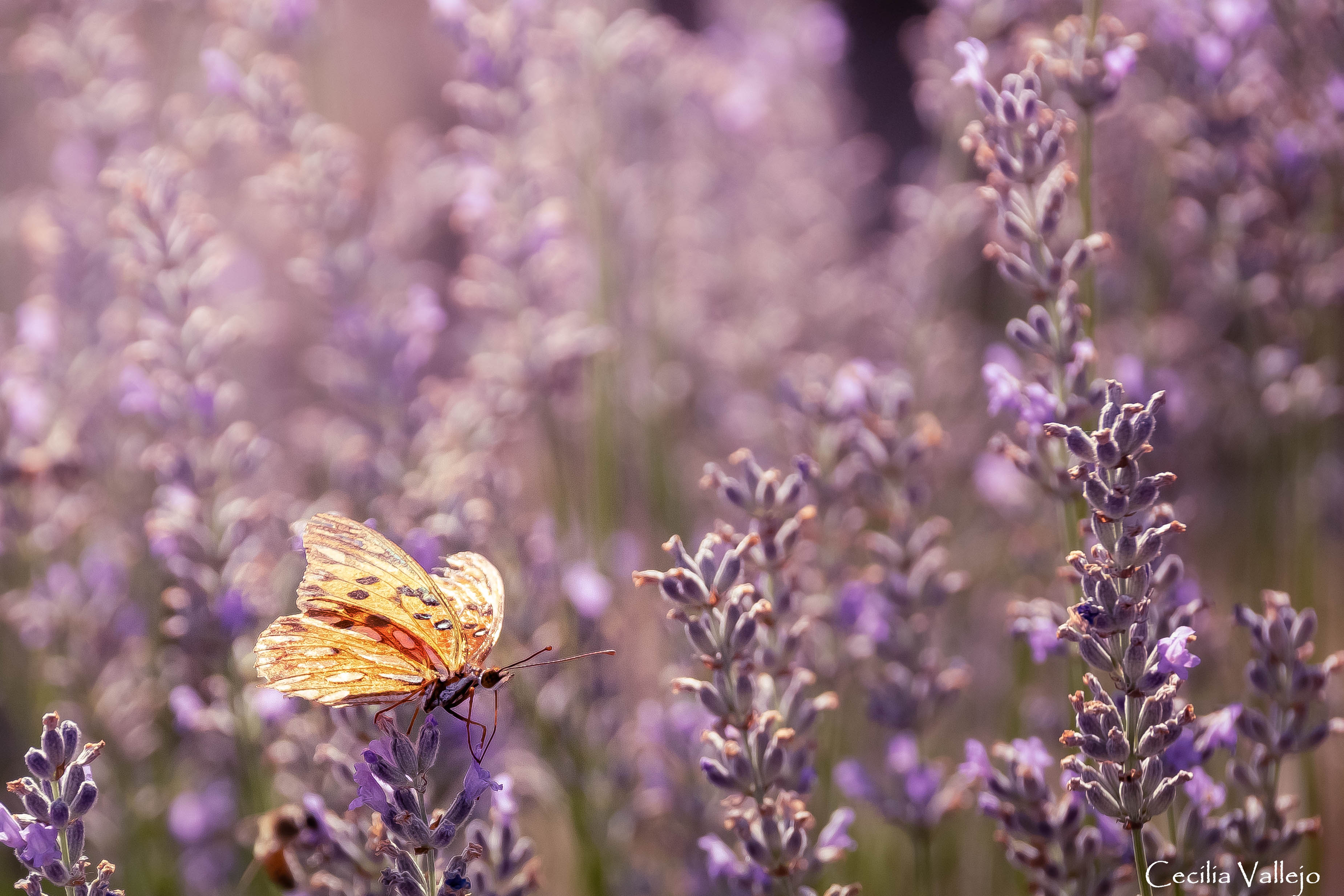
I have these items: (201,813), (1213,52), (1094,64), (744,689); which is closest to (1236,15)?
(1213,52)

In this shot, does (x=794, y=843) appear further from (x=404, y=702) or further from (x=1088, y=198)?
(x=1088, y=198)

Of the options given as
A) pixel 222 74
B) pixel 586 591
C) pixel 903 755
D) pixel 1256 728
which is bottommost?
pixel 903 755

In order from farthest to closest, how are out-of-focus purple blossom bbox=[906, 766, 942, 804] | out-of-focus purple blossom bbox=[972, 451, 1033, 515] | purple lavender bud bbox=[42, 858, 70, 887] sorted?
out-of-focus purple blossom bbox=[972, 451, 1033, 515] → out-of-focus purple blossom bbox=[906, 766, 942, 804] → purple lavender bud bbox=[42, 858, 70, 887]

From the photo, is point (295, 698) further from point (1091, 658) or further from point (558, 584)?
point (1091, 658)

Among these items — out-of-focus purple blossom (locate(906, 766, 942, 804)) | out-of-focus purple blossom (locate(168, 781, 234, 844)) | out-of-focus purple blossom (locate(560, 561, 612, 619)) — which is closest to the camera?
out-of-focus purple blossom (locate(906, 766, 942, 804))

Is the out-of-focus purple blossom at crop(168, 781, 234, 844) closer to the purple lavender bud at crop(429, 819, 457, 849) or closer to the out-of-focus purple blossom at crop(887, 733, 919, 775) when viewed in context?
the purple lavender bud at crop(429, 819, 457, 849)

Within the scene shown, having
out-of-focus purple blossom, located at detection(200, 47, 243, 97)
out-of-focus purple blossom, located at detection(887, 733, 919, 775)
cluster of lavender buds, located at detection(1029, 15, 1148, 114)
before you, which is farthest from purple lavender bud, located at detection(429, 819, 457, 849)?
out-of-focus purple blossom, located at detection(200, 47, 243, 97)

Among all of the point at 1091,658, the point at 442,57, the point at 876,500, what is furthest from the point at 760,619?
the point at 442,57
